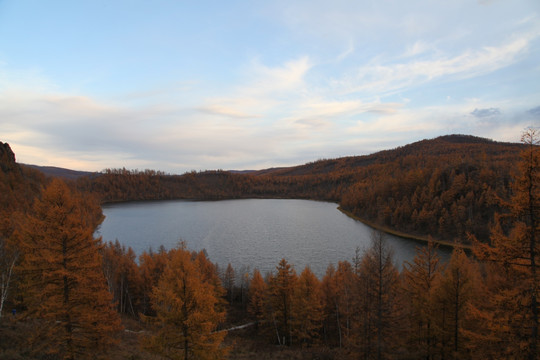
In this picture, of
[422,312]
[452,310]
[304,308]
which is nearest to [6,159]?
[304,308]

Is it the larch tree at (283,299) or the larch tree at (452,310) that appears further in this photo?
the larch tree at (283,299)

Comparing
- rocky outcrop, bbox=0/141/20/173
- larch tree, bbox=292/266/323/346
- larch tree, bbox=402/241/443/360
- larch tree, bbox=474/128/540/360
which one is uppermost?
rocky outcrop, bbox=0/141/20/173

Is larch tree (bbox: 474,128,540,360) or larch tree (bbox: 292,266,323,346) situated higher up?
larch tree (bbox: 474,128,540,360)

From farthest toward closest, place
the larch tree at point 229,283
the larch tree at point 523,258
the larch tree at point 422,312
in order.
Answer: the larch tree at point 229,283 → the larch tree at point 422,312 → the larch tree at point 523,258

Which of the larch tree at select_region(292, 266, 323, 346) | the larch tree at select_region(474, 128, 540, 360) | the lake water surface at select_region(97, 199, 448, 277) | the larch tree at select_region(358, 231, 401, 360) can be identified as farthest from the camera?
the lake water surface at select_region(97, 199, 448, 277)

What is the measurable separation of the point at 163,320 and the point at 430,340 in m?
14.9

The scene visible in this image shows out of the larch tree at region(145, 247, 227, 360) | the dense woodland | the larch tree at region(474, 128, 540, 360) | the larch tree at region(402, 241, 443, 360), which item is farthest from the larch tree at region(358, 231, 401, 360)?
the larch tree at region(145, 247, 227, 360)

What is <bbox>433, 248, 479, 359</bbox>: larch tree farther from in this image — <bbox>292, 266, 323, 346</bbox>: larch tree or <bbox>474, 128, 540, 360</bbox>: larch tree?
Answer: <bbox>292, 266, 323, 346</bbox>: larch tree

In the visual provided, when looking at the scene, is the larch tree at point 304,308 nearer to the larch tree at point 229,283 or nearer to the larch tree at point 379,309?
the larch tree at point 379,309

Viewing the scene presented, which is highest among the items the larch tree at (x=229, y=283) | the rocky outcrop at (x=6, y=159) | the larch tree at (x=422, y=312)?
the rocky outcrop at (x=6, y=159)

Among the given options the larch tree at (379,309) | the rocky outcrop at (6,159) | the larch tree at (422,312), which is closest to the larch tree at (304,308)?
the larch tree at (422,312)

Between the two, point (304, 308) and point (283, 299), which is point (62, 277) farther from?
point (304, 308)

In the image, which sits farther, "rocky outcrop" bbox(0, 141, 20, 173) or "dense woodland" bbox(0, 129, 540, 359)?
"rocky outcrop" bbox(0, 141, 20, 173)

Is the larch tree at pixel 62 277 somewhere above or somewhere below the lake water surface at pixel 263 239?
above
